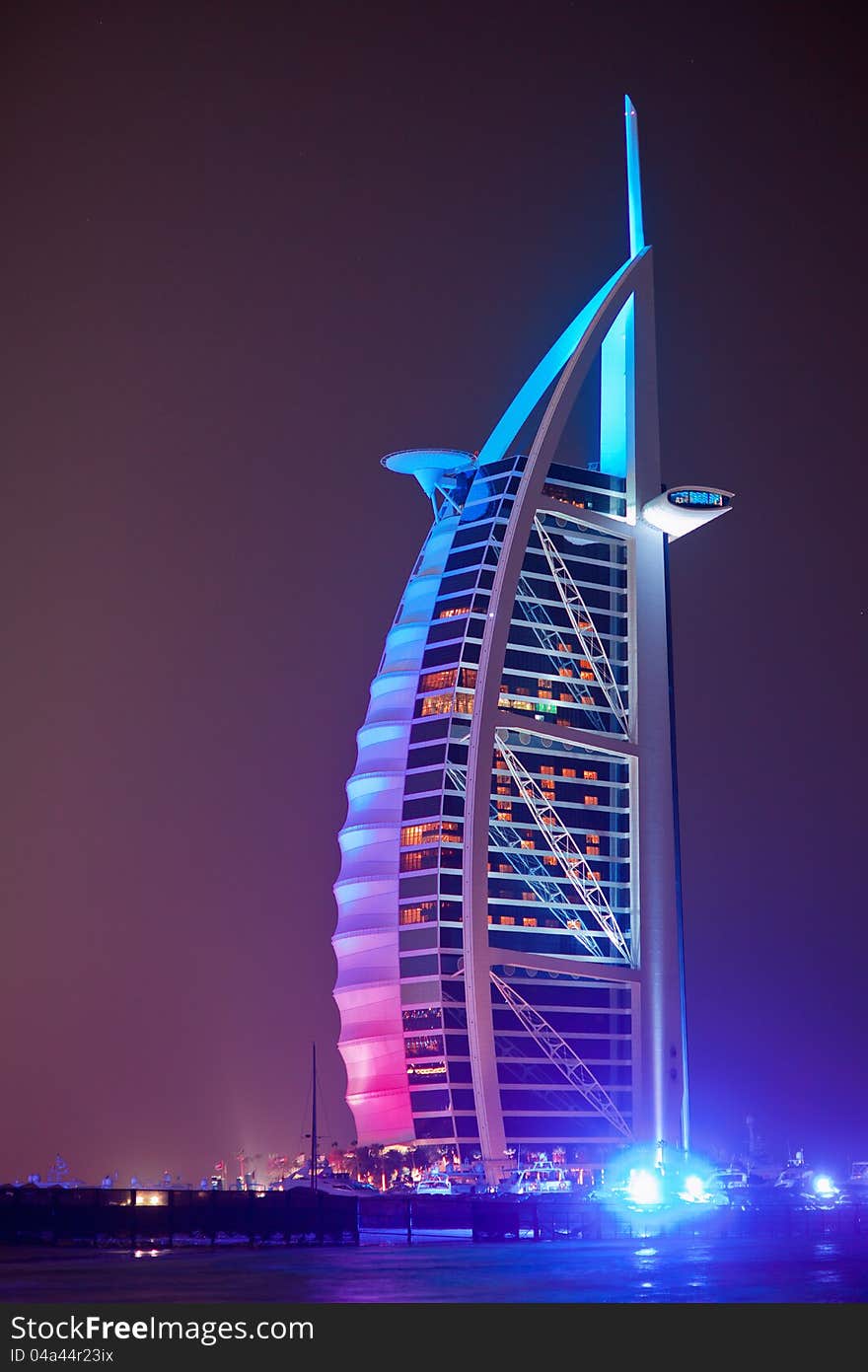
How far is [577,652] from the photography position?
5364 inches

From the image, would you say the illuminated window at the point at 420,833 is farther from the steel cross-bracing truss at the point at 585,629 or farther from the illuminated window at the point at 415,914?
the steel cross-bracing truss at the point at 585,629

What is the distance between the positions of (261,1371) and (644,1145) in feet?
325

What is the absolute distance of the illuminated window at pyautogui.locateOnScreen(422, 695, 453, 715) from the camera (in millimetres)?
130500

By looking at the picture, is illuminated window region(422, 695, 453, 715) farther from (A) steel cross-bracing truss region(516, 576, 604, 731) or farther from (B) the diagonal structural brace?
(A) steel cross-bracing truss region(516, 576, 604, 731)

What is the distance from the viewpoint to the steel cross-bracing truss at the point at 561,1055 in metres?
125

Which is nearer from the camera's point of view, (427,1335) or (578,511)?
(427,1335)

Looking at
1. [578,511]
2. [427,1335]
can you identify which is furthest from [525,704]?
[427,1335]

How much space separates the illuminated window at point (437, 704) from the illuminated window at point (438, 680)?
0.75 meters

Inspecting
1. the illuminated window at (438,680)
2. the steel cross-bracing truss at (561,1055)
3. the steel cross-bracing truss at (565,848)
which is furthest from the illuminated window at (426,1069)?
the illuminated window at (438,680)

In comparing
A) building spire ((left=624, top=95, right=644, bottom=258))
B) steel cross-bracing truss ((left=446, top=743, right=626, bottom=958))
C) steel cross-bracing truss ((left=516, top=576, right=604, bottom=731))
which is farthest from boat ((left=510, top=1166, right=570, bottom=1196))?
building spire ((left=624, top=95, right=644, bottom=258))

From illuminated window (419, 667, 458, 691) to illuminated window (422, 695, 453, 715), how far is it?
0.75 metres

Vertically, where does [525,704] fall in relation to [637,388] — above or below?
below

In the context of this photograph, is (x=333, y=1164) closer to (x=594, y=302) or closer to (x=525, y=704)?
(x=525, y=704)

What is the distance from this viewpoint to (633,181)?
144 metres
